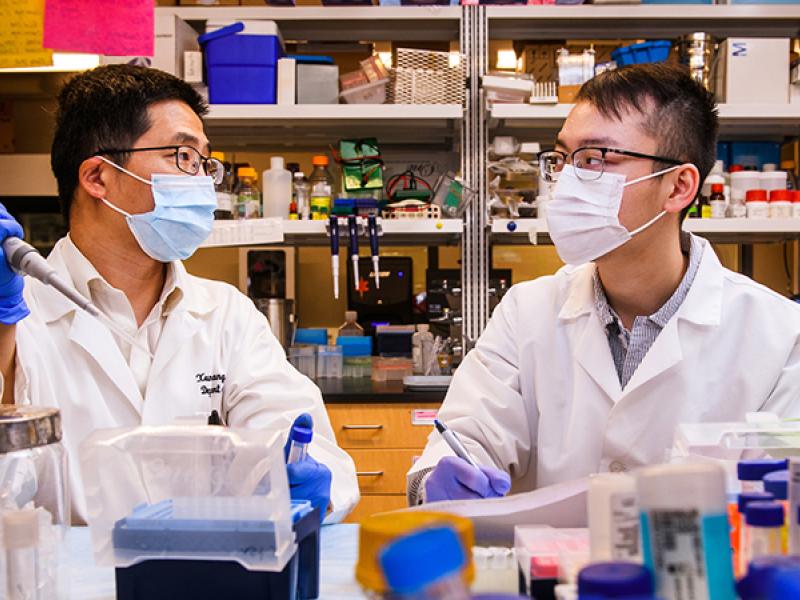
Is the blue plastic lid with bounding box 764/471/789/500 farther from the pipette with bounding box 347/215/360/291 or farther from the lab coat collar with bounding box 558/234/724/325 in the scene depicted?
the pipette with bounding box 347/215/360/291

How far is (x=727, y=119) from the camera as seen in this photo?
3.20m

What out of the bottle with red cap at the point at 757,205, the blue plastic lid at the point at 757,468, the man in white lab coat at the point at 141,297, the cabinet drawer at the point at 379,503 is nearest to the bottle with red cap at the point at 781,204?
the bottle with red cap at the point at 757,205

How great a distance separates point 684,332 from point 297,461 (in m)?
0.87

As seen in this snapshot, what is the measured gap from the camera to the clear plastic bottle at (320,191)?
3156 millimetres

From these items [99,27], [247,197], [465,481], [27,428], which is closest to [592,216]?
[465,481]

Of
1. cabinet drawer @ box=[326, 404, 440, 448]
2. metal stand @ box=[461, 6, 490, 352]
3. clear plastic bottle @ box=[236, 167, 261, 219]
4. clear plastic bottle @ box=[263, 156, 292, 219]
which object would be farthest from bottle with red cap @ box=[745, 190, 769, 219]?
clear plastic bottle @ box=[236, 167, 261, 219]

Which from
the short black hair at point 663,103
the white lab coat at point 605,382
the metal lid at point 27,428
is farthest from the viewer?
the short black hair at point 663,103

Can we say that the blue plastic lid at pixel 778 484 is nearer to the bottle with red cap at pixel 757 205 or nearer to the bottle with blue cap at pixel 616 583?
the bottle with blue cap at pixel 616 583

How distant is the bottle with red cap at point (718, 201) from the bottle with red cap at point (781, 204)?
177 millimetres

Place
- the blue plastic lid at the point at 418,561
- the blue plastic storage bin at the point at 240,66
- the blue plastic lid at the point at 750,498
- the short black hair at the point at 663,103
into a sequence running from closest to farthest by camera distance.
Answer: the blue plastic lid at the point at 418,561, the blue plastic lid at the point at 750,498, the short black hair at the point at 663,103, the blue plastic storage bin at the point at 240,66

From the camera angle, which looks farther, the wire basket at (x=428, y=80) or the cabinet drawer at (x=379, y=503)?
the wire basket at (x=428, y=80)

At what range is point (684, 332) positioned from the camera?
153 centimetres

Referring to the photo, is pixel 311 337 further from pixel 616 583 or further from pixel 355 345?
pixel 616 583

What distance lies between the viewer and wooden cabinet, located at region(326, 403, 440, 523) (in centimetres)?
277
